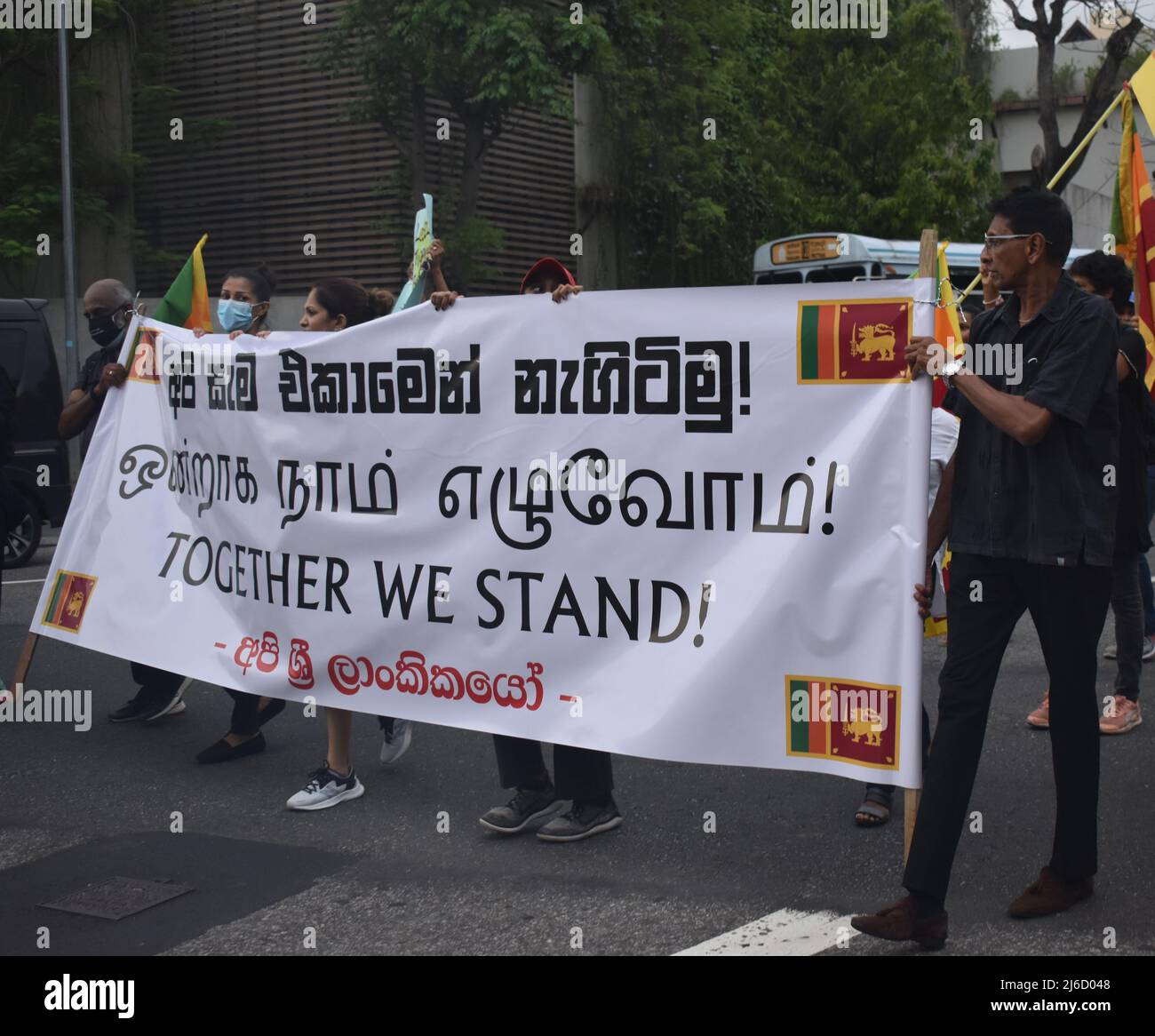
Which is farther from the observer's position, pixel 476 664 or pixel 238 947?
pixel 476 664

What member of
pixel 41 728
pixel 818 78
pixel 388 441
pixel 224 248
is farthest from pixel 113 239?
pixel 388 441

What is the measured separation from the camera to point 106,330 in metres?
6.73

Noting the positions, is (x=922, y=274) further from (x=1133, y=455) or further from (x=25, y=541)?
(x=25, y=541)

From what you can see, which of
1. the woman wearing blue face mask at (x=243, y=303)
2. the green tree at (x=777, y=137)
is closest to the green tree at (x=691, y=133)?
the green tree at (x=777, y=137)

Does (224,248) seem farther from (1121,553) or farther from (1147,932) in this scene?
(1147,932)

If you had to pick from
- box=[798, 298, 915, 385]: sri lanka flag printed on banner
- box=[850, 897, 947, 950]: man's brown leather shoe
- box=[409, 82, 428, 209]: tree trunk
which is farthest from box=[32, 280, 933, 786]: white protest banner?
box=[409, 82, 428, 209]: tree trunk

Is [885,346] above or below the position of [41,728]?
above

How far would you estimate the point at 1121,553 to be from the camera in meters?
6.15

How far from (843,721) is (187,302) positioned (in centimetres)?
389

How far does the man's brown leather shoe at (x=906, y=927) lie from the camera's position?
3848mm

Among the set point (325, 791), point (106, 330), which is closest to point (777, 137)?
point (106, 330)

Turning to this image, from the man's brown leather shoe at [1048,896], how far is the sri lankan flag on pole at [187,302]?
14.2ft

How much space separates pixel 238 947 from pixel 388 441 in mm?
1974

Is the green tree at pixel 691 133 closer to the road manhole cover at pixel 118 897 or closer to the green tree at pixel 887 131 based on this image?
the green tree at pixel 887 131
